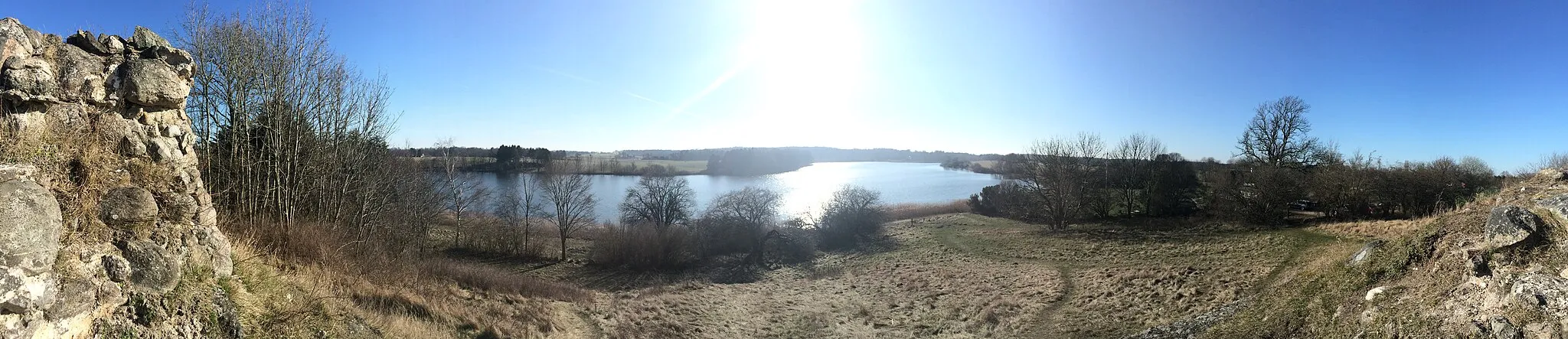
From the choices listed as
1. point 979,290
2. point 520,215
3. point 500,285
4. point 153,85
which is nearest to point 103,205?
point 153,85

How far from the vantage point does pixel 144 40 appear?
5133 mm

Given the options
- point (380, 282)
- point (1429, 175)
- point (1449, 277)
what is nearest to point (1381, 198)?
point (1429, 175)

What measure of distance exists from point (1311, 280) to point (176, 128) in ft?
45.1

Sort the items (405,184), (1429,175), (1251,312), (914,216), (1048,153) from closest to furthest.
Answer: (1251,312) < (1429,175) < (405,184) < (1048,153) < (914,216)

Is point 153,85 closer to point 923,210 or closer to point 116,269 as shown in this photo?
point 116,269

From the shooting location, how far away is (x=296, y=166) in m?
11.6

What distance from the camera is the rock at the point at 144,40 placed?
5.09m

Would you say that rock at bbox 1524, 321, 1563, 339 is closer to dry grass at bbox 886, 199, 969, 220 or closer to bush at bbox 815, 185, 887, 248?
bush at bbox 815, 185, 887, 248

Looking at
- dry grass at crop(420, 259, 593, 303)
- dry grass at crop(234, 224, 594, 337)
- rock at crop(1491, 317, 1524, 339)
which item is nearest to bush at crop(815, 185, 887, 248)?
dry grass at crop(420, 259, 593, 303)

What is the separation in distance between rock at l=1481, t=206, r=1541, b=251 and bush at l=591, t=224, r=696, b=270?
2256 centimetres

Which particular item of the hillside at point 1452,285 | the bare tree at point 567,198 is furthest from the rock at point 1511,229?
the bare tree at point 567,198

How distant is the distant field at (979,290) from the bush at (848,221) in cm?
651

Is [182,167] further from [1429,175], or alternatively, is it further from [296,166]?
[1429,175]

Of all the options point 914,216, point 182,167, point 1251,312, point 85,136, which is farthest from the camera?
point 914,216
